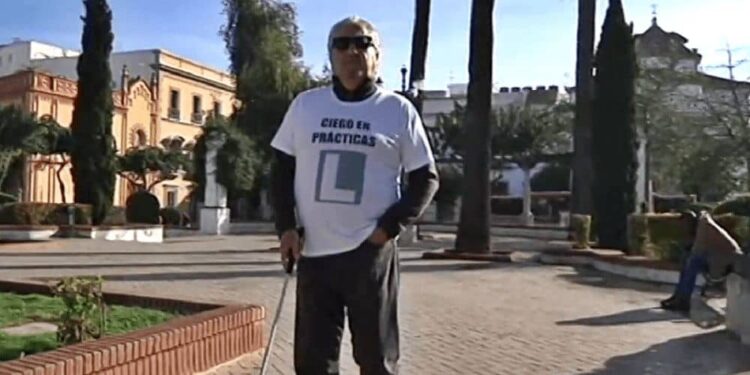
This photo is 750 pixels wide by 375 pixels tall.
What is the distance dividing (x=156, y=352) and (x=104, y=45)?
2137cm

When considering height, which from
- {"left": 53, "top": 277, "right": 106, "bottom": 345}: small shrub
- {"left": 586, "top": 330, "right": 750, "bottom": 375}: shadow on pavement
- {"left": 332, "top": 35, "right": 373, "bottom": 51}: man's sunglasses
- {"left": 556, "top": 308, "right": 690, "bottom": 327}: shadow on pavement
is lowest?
{"left": 586, "top": 330, "right": 750, "bottom": 375}: shadow on pavement

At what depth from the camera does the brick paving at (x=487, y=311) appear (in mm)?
5973

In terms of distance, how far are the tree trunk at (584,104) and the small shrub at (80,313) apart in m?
16.2

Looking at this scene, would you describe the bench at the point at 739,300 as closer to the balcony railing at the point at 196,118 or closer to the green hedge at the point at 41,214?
the green hedge at the point at 41,214

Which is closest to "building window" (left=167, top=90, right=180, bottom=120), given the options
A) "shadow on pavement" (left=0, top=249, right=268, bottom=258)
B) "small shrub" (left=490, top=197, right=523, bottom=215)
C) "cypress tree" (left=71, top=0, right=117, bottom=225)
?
"small shrub" (left=490, top=197, right=523, bottom=215)

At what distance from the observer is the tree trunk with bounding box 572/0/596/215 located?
2027 cm

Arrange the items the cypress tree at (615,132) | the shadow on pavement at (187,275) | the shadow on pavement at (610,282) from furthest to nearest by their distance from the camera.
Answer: the cypress tree at (615,132)
the shadow on pavement at (610,282)
the shadow on pavement at (187,275)

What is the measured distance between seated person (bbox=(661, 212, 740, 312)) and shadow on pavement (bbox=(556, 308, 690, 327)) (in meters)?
0.24

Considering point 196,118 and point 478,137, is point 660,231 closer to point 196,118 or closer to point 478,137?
point 478,137

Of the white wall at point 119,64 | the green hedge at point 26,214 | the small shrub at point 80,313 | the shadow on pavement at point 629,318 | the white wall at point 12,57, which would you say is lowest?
the shadow on pavement at point 629,318

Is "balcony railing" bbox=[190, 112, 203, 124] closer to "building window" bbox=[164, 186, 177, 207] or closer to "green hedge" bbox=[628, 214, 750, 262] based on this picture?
"building window" bbox=[164, 186, 177, 207]

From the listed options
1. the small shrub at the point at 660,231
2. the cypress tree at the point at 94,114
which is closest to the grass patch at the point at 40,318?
the small shrub at the point at 660,231

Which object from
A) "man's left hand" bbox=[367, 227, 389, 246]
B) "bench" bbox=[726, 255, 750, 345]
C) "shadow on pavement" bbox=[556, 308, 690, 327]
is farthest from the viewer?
"shadow on pavement" bbox=[556, 308, 690, 327]

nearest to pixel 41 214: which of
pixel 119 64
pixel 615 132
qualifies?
pixel 615 132
